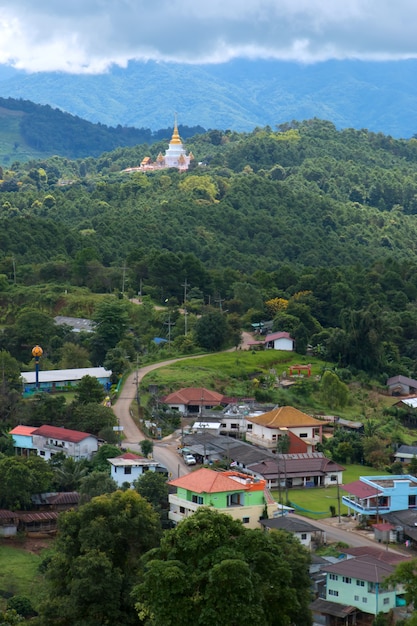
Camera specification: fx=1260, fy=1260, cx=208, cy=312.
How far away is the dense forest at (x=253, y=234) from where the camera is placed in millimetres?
56312

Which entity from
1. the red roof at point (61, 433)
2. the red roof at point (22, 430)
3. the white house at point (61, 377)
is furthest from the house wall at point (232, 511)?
the white house at point (61, 377)

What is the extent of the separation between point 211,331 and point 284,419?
34.5 feet

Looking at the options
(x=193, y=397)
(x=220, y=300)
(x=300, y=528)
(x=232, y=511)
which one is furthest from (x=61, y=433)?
(x=220, y=300)

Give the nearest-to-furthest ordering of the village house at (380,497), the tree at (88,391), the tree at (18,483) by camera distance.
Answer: the village house at (380,497) < the tree at (18,483) < the tree at (88,391)

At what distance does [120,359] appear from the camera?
46562 mm

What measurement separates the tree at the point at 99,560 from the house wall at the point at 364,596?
166 inches

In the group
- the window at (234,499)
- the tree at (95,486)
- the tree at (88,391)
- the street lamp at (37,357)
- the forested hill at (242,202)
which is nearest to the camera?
the window at (234,499)

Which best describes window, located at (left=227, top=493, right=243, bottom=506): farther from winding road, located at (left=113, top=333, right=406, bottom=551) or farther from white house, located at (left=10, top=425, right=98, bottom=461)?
white house, located at (left=10, top=425, right=98, bottom=461)

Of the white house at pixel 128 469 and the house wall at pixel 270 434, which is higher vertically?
→ the house wall at pixel 270 434

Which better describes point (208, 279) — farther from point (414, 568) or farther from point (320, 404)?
point (414, 568)

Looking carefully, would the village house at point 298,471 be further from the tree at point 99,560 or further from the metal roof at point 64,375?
the metal roof at point 64,375

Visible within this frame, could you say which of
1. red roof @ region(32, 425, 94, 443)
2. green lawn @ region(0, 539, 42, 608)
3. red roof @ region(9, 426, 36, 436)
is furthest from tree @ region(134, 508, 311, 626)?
red roof @ region(9, 426, 36, 436)

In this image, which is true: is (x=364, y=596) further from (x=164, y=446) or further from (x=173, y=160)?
(x=173, y=160)

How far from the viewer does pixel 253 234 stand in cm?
8031
